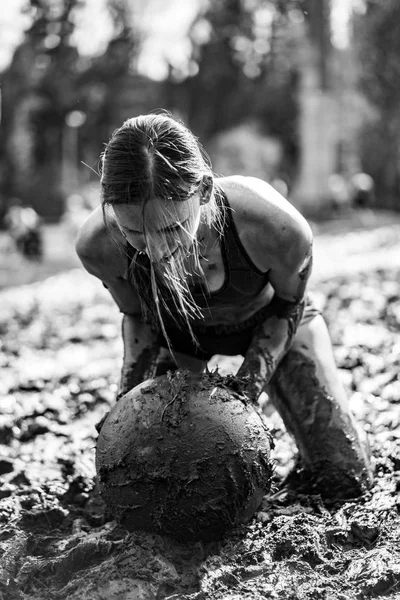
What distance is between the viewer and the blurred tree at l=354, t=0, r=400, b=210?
3019 cm

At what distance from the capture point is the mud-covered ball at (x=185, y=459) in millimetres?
3117

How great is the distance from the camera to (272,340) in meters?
3.62

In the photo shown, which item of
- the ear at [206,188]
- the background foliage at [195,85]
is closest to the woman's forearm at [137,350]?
the ear at [206,188]

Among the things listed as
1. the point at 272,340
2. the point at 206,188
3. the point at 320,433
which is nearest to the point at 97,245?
the point at 206,188

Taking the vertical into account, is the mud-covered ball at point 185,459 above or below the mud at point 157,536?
above

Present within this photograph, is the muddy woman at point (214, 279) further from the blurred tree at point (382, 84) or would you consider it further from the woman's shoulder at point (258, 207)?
the blurred tree at point (382, 84)

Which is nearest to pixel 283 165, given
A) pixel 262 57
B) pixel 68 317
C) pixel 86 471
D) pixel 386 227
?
pixel 262 57

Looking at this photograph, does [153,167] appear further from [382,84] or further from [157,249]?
[382,84]

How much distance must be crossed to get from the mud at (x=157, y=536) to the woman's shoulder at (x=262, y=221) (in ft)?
3.89

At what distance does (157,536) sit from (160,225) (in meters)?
1.28

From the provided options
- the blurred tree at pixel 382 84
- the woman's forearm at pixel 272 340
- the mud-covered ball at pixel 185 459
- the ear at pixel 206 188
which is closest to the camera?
the ear at pixel 206 188

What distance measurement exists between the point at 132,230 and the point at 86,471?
194 centimetres

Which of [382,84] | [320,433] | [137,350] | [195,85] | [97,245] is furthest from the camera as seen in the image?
[195,85]

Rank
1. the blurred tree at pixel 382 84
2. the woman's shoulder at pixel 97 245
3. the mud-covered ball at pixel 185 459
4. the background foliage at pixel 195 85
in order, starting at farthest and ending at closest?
the blurred tree at pixel 382 84
the background foliage at pixel 195 85
the woman's shoulder at pixel 97 245
the mud-covered ball at pixel 185 459
